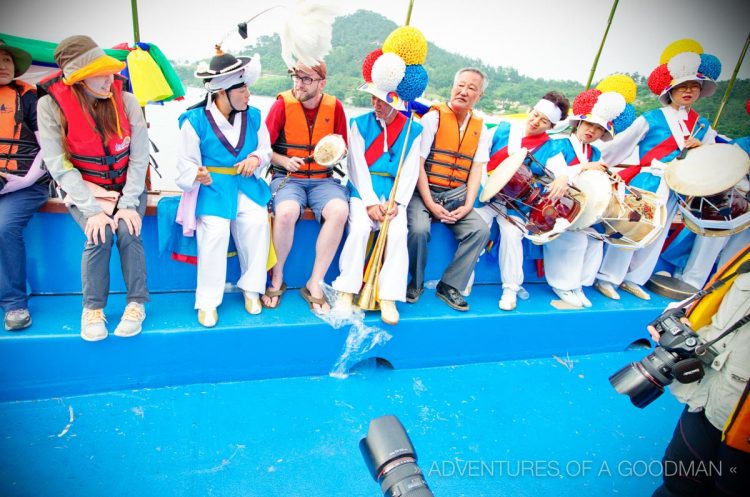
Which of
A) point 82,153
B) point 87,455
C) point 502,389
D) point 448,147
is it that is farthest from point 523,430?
A: point 82,153

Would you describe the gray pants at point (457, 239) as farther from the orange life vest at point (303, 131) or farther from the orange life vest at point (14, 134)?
the orange life vest at point (14, 134)

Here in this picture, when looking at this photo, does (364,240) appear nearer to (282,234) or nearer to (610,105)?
(282,234)

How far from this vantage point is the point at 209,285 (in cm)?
227

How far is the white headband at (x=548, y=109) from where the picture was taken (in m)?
2.91

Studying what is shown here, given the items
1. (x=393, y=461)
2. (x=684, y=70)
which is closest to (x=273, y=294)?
(x=393, y=461)

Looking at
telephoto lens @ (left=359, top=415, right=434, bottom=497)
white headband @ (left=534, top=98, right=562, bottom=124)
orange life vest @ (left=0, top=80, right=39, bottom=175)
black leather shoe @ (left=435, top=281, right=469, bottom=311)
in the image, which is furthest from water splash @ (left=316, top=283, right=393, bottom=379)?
white headband @ (left=534, top=98, right=562, bottom=124)

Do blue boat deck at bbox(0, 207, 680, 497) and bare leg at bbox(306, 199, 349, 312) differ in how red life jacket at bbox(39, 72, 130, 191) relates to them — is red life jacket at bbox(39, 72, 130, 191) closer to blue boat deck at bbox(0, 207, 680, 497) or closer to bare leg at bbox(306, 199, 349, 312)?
blue boat deck at bbox(0, 207, 680, 497)

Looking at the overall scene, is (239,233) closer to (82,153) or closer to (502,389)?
(82,153)

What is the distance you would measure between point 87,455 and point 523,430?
6.89ft

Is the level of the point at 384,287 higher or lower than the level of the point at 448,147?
lower

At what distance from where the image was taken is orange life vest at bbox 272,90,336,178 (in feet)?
8.28

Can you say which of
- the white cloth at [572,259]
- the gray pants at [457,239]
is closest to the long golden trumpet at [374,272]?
the gray pants at [457,239]

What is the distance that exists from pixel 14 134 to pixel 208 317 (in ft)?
4.14

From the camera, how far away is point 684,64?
3.08 metres
